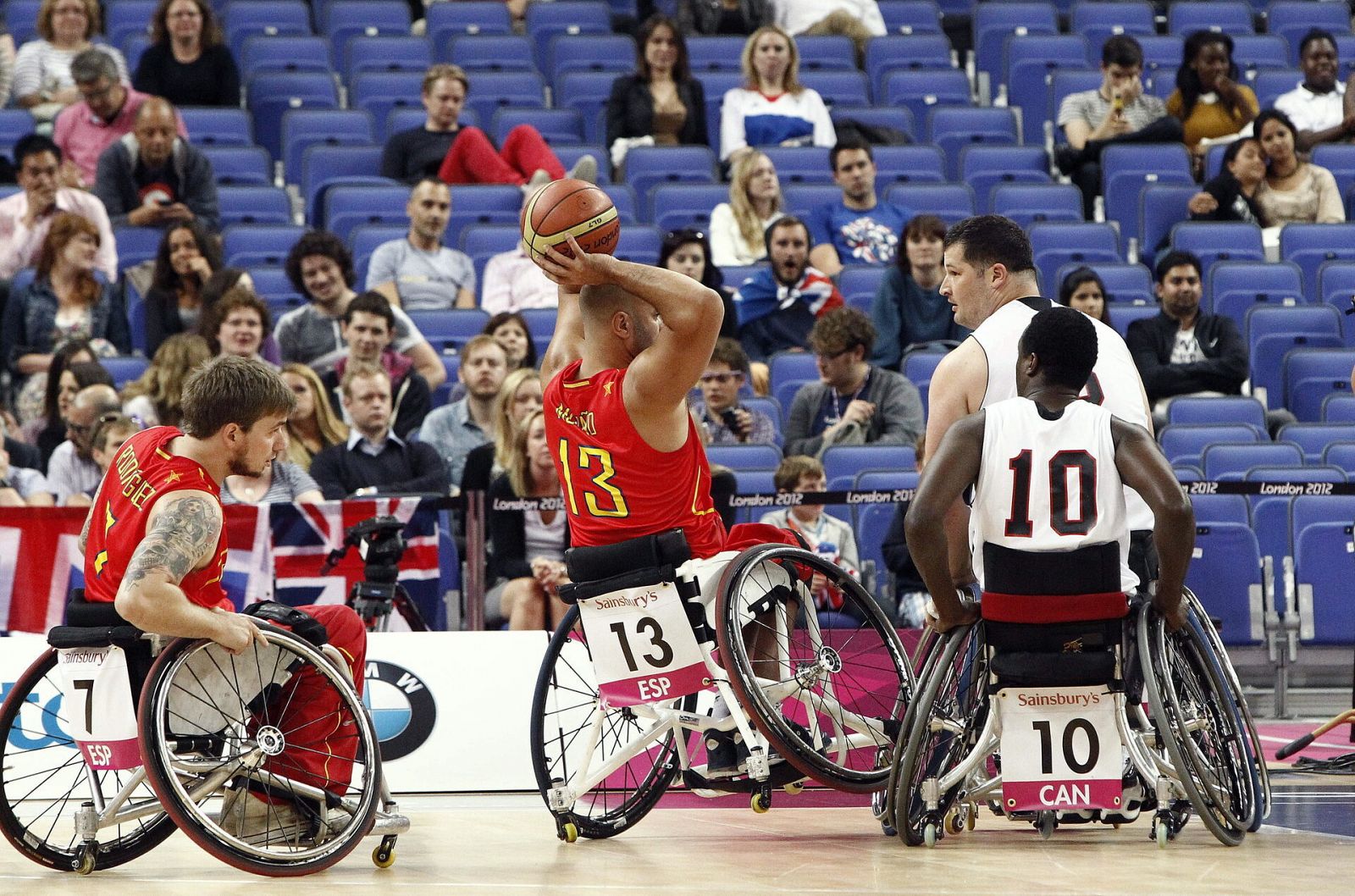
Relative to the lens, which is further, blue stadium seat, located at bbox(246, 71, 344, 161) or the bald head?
blue stadium seat, located at bbox(246, 71, 344, 161)

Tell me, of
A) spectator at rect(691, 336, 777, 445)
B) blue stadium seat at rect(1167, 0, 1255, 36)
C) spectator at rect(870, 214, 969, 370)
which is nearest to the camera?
spectator at rect(691, 336, 777, 445)

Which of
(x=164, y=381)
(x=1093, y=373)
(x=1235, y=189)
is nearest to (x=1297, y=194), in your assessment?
(x=1235, y=189)

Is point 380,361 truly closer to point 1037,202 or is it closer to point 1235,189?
point 1037,202

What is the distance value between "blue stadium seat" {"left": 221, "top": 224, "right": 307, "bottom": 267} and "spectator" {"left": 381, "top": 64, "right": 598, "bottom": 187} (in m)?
1.02

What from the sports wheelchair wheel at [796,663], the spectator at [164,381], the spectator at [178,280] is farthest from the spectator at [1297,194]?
the sports wheelchair wheel at [796,663]

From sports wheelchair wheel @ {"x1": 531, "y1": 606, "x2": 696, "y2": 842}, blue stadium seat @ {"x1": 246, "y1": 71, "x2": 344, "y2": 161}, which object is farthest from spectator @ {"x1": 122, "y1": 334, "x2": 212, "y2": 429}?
blue stadium seat @ {"x1": 246, "y1": 71, "x2": 344, "y2": 161}

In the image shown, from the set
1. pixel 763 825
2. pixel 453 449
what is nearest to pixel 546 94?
pixel 453 449

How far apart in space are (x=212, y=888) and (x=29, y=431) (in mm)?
5487

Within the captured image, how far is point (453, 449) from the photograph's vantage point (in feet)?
30.4

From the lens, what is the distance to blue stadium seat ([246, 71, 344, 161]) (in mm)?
12383

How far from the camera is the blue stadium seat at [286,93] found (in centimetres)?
1238

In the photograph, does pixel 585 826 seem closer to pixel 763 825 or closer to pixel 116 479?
pixel 763 825

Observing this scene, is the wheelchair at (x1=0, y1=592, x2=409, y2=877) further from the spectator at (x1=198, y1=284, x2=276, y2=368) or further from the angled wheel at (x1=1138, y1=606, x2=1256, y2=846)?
the spectator at (x1=198, y1=284, x2=276, y2=368)

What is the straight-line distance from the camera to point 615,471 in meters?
5.36
